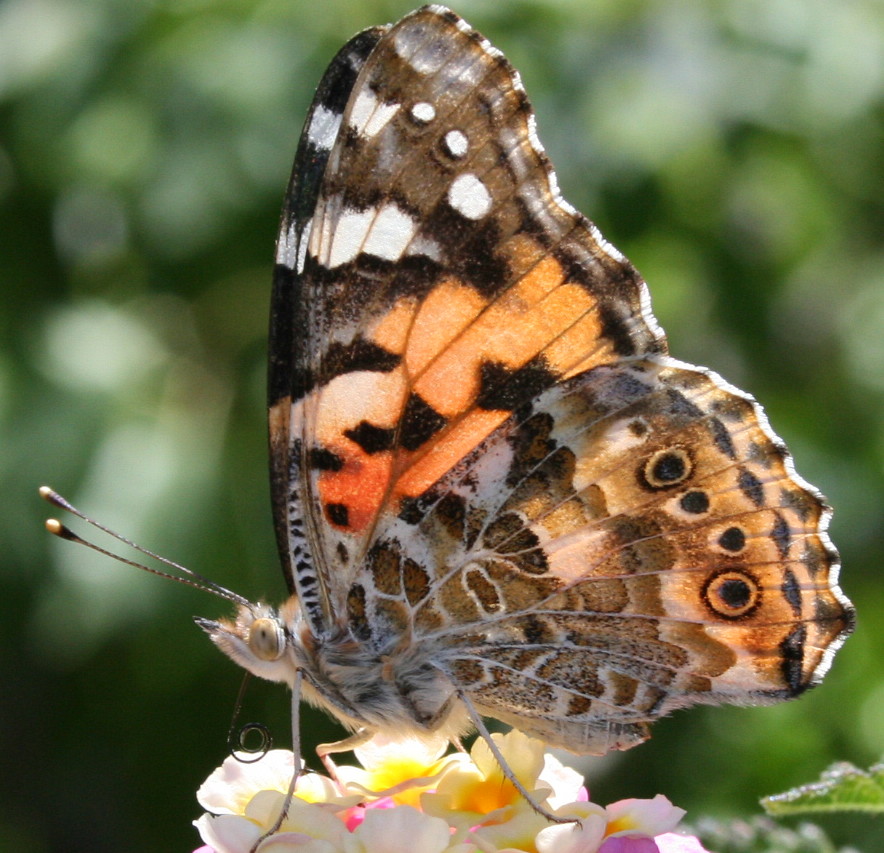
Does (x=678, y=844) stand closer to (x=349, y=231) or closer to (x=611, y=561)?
(x=611, y=561)

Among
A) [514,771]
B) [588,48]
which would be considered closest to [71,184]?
[588,48]

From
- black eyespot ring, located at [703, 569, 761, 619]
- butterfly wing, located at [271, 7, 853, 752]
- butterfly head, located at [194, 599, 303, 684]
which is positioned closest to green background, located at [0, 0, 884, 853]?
butterfly head, located at [194, 599, 303, 684]

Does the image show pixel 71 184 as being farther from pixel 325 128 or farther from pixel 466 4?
pixel 325 128

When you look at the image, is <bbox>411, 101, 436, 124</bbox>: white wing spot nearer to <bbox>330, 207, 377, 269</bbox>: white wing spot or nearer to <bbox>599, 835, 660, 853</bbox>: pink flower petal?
<bbox>330, 207, 377, 269</bbox>: white wing spot

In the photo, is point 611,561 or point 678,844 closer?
point 678,844

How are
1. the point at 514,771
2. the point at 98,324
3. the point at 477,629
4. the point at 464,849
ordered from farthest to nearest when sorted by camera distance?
the point at 98,324 → the point at 477,629 → the point at 514,771 → the point at 464,849

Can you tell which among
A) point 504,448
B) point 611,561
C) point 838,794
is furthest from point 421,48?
point 838,794
